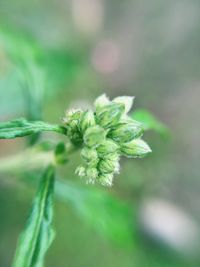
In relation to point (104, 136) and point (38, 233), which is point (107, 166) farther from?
point (38, 233)

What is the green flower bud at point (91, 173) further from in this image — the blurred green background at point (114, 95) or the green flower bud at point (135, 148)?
the blurred green background at point (114, 95)

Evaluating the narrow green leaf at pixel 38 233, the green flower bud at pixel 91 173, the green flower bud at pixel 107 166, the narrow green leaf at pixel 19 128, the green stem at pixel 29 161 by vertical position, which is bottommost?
the narrow green leaf at pixel 38 233

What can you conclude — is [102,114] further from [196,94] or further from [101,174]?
[196,94]

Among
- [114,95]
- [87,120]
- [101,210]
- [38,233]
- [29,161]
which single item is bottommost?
[38,233]

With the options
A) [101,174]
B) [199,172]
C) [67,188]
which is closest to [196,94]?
[199,172]

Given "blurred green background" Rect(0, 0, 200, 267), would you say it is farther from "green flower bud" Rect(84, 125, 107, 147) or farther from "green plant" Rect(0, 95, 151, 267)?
"green flower bud" Rect(84, 125, 107, 147)

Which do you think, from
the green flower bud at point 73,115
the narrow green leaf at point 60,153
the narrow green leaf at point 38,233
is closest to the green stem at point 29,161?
the narrow green leaf at point 60,153

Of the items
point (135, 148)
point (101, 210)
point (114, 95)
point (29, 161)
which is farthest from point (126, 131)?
point (114, 95)
